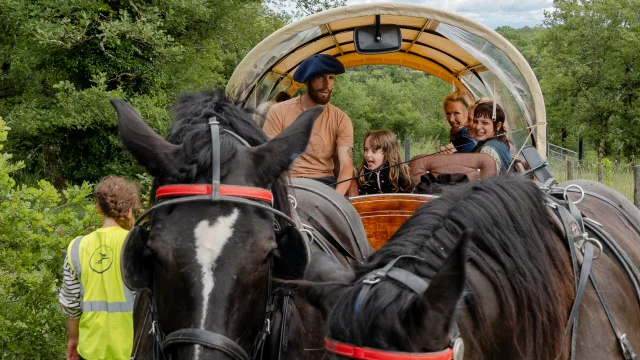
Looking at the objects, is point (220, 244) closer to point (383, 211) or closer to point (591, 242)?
point (591, 242)

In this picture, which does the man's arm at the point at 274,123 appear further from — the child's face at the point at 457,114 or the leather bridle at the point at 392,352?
the leather bridle at the point at 392,352

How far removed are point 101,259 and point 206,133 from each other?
64.2 inches

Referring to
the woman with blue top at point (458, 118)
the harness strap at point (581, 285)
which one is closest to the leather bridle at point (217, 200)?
the harness strap at point (581, 285)

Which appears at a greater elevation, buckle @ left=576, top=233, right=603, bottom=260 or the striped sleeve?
buckle @ left=576, top=233, right=603, bottom=260

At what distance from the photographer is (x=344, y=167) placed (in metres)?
4.93

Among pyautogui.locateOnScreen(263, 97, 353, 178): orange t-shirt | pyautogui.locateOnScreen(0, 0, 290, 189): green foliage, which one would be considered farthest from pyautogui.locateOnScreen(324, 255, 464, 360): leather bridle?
pyautogui.locateOnScreen(0, 0, 290, 189): green foliage

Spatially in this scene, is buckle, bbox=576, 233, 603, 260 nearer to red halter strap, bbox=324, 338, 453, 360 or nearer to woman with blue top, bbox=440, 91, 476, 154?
red halter strap, bbox=324, 338, 453, 360

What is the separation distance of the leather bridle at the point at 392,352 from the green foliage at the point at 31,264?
3278 millimetres

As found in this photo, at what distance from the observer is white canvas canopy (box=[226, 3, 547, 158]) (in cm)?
473

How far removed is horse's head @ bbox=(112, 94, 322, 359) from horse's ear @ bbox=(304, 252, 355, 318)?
196 mm

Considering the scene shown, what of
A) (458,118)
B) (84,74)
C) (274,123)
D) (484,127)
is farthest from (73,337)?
(84,74)

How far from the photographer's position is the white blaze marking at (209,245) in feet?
7.06

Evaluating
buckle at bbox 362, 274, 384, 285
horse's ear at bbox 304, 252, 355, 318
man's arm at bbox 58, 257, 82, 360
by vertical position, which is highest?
buckle at bbox 362, 274, 384, 285

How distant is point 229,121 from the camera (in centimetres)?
273
